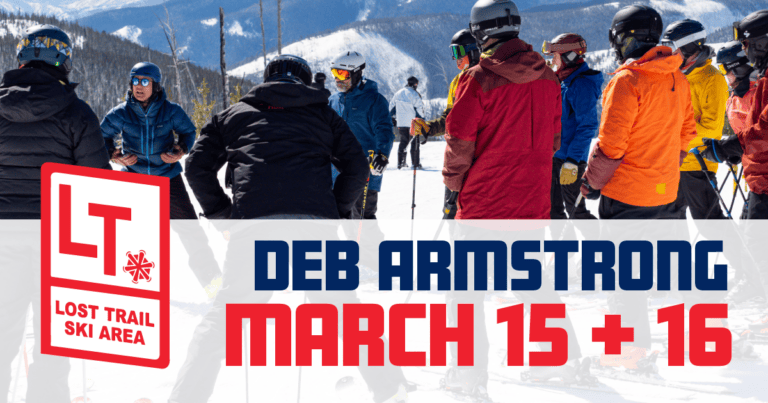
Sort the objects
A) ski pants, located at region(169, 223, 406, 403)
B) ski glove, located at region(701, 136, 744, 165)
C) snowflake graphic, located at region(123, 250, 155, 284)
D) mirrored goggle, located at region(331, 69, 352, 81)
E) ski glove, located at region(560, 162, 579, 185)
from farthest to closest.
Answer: mirrored goggle, located at region(331, 69, 352, 81) < ski glove, located at region(560, 162, 579, 185) < ski glove, located at region(701, 136, 744, 165) < snowflake graphic, located at region(123, 250, 155, 284) < ski pants, located at region(169, 223, 406, 403)

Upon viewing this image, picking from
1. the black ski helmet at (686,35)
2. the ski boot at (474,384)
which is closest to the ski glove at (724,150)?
the black ski helmet at (686,35)

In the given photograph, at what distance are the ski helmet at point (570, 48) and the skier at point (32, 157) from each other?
3.09m

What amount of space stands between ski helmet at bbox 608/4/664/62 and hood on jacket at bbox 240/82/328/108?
1558 mm

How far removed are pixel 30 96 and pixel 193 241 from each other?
6.84 ft

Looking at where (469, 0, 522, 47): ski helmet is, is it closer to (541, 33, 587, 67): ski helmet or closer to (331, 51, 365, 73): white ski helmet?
(541, 33, 587, 67): ski helmet

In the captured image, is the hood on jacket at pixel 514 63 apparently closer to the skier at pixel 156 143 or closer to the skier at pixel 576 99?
the skier at pixel 576 99

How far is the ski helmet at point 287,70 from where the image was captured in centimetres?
270

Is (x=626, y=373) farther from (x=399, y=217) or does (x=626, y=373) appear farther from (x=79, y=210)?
(x=399, y=217)

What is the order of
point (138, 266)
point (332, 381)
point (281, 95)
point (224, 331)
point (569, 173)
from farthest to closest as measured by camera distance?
point (569, 173), point (332, 381), point (138, 266), point (281, 95), point (224, 331)

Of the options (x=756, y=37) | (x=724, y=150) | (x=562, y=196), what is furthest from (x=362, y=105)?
(x=756, y=37)

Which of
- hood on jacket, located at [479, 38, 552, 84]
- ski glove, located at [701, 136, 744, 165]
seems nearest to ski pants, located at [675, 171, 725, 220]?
ski glove, located at [701, 136, 744, 165]

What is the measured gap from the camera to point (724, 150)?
11.1 ft

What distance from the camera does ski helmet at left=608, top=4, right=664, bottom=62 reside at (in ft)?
9.36

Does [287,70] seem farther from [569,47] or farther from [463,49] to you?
[569,47]
